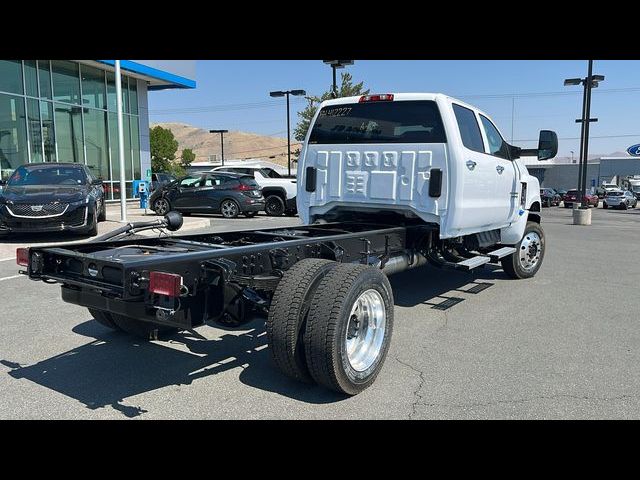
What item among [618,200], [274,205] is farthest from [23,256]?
[618,200]

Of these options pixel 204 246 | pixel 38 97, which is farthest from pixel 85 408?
pixel 38 97

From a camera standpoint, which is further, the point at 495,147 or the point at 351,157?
the point at 495,147

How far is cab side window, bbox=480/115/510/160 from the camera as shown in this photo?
7.06m

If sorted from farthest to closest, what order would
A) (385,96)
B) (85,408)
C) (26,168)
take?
(26,168), (385,96), (85,408)

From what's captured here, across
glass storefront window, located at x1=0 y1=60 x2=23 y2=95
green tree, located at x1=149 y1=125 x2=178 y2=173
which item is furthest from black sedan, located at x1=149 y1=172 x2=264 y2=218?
green tree, located at x1=149 y1=125 x2=178 y2=173

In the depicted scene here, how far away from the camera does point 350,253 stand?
5.08 m

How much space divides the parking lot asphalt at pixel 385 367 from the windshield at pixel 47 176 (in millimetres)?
5338

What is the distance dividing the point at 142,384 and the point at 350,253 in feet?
6.85

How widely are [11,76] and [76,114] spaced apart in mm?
3392

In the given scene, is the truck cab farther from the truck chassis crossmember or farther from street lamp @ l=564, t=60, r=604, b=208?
street lamp @ l=564, t=60, r=604, b=208

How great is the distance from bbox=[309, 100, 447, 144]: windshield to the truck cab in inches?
0.4

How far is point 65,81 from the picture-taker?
22.5 metres
